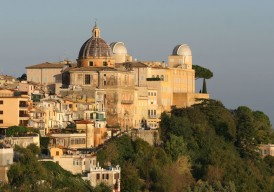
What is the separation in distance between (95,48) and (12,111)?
11.5m

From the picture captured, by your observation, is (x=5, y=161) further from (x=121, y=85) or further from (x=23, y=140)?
(x=121, y=85)

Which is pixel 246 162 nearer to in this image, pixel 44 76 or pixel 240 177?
pixel 240 177

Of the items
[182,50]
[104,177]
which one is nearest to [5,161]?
[104,177]

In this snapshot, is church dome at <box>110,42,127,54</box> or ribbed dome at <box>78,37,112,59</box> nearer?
ribbed dome at <box>78,37,112,59</box>

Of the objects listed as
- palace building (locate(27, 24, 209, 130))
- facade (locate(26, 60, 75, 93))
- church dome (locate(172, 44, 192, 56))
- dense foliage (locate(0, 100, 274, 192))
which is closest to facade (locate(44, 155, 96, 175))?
dense foliage (locate(0, 100, 274, 192))

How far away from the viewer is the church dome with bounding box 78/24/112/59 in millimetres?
72875

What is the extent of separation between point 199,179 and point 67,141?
7.33 m

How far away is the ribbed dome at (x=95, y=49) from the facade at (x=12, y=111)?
411 inches

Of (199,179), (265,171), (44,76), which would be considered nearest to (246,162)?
(265,171)

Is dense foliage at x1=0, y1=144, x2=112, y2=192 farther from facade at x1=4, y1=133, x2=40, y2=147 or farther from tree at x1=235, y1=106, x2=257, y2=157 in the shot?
tree at x1=235, y1=106, x2=257, y2=157

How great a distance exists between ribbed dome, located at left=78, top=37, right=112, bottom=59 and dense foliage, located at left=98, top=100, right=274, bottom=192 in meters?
4.92

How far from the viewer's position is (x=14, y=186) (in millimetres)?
53219

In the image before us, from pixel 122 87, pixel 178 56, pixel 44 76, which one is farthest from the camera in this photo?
pixel 178 56

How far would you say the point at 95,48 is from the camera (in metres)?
72.9
